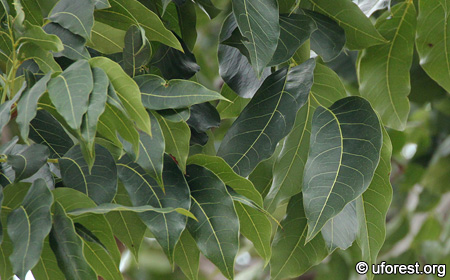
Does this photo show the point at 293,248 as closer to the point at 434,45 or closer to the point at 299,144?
the point at 299,144

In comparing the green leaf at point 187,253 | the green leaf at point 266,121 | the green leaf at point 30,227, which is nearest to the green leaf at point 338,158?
the green leaf at point 266,121

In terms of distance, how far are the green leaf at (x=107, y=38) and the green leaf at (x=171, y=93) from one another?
7.1 inches

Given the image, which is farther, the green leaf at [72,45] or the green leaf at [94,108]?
the green leaf at [72,45]

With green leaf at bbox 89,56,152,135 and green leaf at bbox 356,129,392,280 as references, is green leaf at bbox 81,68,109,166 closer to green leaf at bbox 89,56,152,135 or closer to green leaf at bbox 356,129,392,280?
green leaf at bbox 89,56,152,135

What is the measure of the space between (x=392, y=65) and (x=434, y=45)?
7 cm

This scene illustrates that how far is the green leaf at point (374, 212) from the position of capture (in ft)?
2.15

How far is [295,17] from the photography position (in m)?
0.69

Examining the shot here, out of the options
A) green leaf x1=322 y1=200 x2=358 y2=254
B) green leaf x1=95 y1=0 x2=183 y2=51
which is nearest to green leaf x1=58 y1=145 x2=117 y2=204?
green leaf x1=95 y1=0 x2=183 y2=51

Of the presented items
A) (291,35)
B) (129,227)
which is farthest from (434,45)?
(129,227)

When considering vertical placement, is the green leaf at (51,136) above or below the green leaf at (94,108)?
below

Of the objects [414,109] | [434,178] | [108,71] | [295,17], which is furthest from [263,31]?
[414,109]

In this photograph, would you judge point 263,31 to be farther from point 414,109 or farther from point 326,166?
point 414,109

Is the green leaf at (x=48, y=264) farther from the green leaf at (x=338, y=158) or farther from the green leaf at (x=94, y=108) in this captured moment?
the green leaf at (x=338, y=158)

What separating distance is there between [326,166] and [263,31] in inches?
6.1
